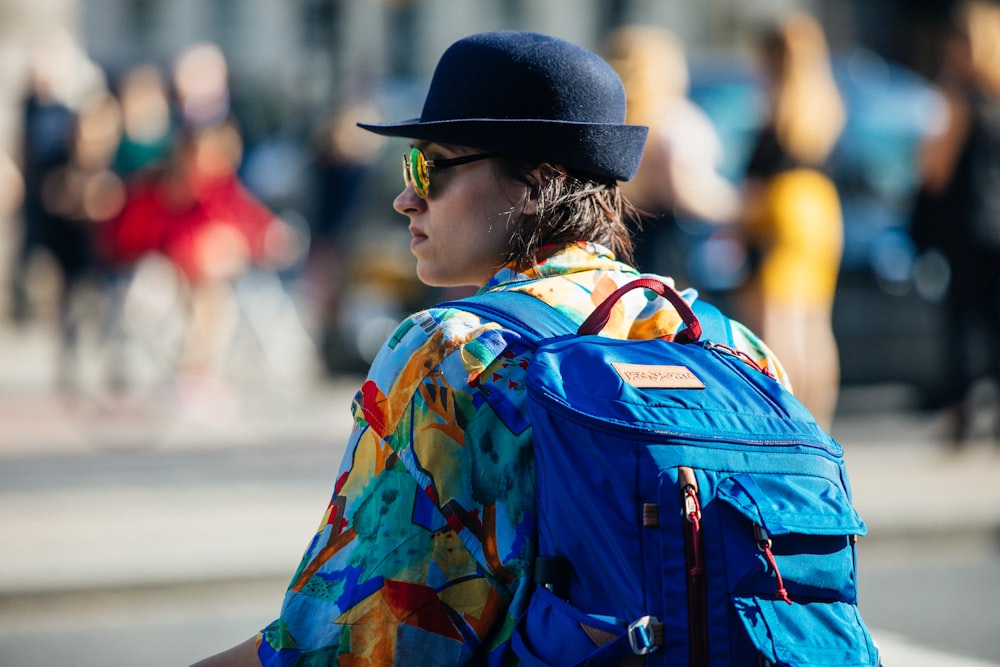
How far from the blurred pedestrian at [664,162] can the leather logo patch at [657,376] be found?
17.1ft

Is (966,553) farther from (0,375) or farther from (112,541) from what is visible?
(0,375)

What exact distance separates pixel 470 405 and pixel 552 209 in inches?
14.9

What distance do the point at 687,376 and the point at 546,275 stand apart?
1.07 feet

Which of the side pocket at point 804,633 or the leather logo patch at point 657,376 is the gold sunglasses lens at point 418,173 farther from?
the side pocket at point 804,633

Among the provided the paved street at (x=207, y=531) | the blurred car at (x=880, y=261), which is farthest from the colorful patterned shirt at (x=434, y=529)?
the blurred car at (x=880, y=261)

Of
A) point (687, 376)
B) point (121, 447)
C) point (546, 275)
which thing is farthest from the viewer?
point (121, 447)

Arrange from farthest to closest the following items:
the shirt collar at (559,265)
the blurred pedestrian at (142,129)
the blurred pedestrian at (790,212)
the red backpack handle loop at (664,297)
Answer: the blurred pedestrian at (142,129), the blurred pedestrian at (790,212), the shirt collar at (559,265), the red backpack handle loop at (664,297)

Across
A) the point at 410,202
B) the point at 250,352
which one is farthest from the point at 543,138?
the point at 250,352

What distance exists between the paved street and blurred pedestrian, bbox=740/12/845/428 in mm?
814

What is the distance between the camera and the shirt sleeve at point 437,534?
1896 mm

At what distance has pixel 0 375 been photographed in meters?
12.8

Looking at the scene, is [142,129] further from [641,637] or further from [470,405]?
[641,637]

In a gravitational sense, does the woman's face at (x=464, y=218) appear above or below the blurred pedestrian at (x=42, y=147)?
below

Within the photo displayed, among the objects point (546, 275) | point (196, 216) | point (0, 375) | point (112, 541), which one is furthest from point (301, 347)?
point (546, 275)
